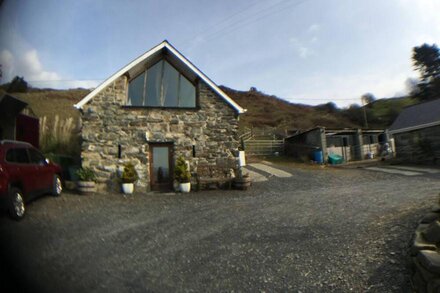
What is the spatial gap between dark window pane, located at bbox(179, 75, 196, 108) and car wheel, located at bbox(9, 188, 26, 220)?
1077mm

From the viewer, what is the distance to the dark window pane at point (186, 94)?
183cm

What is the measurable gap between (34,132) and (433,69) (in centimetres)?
170

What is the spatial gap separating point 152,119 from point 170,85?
0.25 meters

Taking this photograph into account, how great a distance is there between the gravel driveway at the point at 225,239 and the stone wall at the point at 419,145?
125 mm

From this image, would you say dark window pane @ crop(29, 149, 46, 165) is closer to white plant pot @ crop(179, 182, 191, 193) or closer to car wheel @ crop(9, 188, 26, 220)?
car wheel @ crop(9, 188, 26, 220)

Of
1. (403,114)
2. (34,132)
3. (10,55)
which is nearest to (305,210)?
(403,114)

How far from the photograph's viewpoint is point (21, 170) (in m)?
1.03

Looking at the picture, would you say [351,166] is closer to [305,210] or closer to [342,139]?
[342,139]

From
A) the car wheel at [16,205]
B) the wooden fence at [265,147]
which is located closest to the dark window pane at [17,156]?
the car wheel at [16,205]

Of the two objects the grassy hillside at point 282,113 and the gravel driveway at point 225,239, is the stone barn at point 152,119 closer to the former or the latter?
the grassy hillside at point 282,113

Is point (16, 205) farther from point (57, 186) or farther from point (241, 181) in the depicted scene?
point (241, 181)

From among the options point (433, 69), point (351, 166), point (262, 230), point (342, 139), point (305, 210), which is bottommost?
point (262, 230)

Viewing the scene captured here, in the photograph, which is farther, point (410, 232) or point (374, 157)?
point (374, 157)

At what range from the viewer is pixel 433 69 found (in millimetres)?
1086
